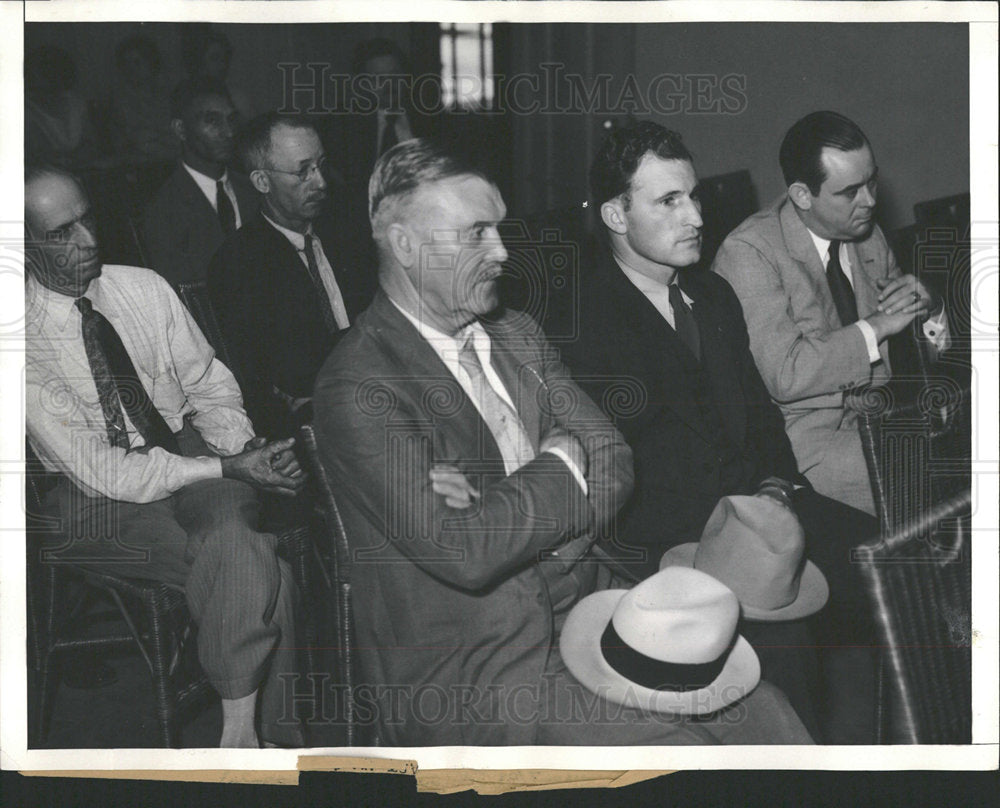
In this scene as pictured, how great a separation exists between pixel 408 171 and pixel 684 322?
0.86m

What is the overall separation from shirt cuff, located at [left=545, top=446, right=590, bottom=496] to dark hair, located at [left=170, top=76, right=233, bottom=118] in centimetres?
129

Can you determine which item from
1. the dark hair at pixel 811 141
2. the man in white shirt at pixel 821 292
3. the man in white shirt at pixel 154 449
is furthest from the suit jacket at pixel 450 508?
the dark hair at pixel 811 141

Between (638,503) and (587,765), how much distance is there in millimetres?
758

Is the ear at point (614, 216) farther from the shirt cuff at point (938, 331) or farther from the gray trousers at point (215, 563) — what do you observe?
the gray trousers at point (215, 563)

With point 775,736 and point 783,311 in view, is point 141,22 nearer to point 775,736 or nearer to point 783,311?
point 783,311

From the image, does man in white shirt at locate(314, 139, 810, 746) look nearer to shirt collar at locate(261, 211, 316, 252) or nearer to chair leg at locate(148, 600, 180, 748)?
shirt collar at locate(261, 211, 316, 252)

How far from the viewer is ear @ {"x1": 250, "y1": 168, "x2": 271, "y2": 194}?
10.6ft

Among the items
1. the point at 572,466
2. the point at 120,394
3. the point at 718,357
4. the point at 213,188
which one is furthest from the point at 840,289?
the point at 120,394

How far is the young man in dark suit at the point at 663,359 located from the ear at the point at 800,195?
283 millimetres

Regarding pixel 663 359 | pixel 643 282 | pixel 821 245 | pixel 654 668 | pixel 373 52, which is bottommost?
pixel 654 668

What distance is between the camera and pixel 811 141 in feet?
10.8

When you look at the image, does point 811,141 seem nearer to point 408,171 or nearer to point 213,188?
point 408,171

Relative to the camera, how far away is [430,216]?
3.12 metres

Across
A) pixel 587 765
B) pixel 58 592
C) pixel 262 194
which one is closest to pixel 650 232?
pixel 262 194
